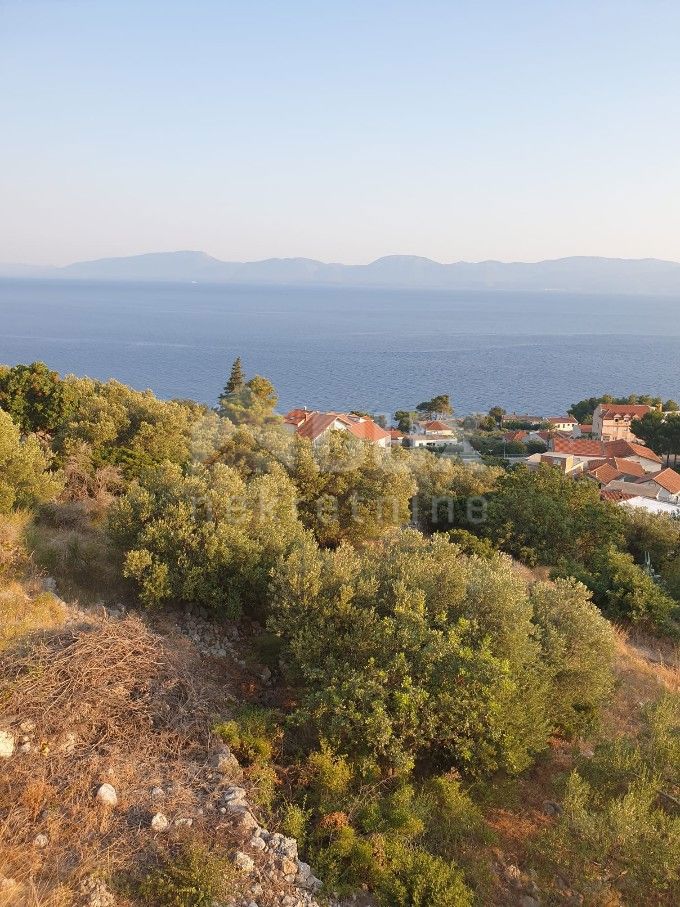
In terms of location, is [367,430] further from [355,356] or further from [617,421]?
[355,356]

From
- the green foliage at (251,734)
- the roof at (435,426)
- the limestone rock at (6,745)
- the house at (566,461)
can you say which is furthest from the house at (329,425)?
the limestone rock at (6,745)

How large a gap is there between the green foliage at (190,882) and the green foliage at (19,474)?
31.7 feet

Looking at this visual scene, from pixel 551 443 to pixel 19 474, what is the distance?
49.2 meters

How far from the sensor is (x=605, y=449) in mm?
52844

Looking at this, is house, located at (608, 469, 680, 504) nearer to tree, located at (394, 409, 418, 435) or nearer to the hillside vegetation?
tree, located at (394, 409, 418, 435)

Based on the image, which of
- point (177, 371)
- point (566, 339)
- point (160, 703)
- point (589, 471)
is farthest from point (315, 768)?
point (566, 339)

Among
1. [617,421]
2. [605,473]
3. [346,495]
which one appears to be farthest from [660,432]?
[346,495]

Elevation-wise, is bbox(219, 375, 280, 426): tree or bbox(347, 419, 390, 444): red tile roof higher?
bbox(219, 375, 280, 426): tree

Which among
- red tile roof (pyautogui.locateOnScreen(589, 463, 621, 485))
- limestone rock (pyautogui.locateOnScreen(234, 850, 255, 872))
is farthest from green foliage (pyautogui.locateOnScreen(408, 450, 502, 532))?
red tile roof (pyautogui.locateOnScreen(589, 463, 621, 485))

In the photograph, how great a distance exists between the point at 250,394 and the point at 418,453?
9.47m

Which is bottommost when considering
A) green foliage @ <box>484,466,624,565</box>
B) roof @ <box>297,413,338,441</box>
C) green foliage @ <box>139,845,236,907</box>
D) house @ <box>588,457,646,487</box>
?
house @ <box>588,457,646,487</box>

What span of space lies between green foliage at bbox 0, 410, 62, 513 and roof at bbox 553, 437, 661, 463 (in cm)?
4485

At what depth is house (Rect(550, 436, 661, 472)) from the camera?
51.0 m

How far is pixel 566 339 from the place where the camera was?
529 feet
